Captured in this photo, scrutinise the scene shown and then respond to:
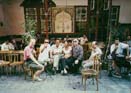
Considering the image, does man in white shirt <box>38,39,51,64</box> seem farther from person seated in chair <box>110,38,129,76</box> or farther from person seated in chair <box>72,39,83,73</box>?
person seated in chair <box>110,38,129,76</box>

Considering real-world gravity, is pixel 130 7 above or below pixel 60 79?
above

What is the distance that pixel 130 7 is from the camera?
13789 millimetres

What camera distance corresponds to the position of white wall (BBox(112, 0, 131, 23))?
45.1 ft

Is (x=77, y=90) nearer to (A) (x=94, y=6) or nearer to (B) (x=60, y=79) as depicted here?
(B) (x=60, y=79)

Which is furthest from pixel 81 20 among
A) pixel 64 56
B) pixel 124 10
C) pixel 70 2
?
pixel 64 56

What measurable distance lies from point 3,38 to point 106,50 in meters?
6.15

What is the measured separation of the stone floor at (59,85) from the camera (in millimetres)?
6961

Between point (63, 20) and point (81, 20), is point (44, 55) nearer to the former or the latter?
point (63, 20)

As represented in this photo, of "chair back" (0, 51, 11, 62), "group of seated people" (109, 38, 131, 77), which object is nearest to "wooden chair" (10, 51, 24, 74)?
"chair back" (0, 51, 11, 62)

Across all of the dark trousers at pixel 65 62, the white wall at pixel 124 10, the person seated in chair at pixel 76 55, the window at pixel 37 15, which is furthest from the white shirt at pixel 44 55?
the white wall at pixel 124 10

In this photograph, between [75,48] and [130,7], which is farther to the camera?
[130,7]

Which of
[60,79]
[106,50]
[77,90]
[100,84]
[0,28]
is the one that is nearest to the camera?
[77,90]

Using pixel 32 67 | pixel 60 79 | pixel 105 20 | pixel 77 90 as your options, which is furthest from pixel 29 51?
pixel 105 20

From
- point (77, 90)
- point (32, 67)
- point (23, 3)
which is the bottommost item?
point (77, 90)
